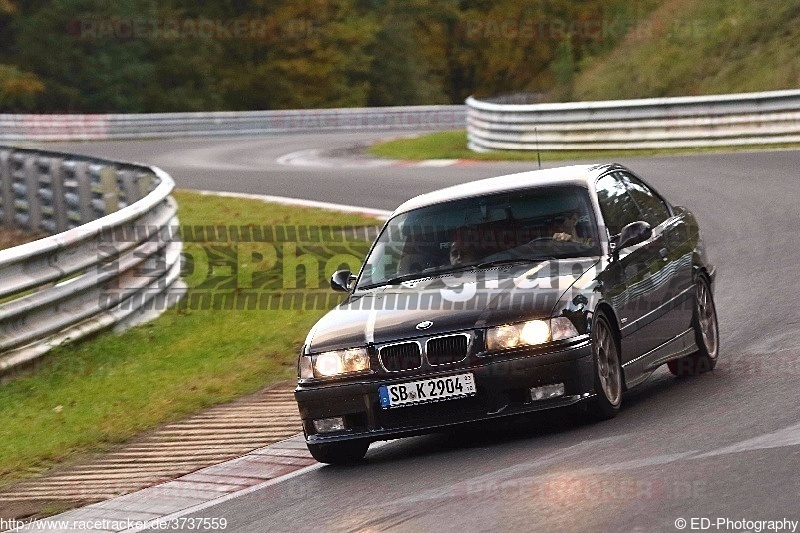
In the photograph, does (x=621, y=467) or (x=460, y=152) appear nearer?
(x=621, y=467)

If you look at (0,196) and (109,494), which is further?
(0,196)

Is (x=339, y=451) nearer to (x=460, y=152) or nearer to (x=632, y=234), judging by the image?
(x=632, y=234)

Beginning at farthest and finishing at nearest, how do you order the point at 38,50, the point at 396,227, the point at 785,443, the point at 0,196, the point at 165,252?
the point at 38,50 < the point at 0,196 < the point at 165,252 < the point at 396,227 < the point at 785,443

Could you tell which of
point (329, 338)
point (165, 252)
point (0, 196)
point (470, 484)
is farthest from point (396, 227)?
point (0, 196)

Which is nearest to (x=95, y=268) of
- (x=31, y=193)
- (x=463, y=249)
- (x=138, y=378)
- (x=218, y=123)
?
(x=138, y=378)

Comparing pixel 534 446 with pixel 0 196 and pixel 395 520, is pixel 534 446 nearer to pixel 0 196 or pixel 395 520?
pixel 395 520

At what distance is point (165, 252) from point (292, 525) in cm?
788

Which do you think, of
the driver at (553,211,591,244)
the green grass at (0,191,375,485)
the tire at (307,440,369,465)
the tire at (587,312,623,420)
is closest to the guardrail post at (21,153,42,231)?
the green grass at (0,191,375,485)

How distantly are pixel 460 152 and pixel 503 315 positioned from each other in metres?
21.5

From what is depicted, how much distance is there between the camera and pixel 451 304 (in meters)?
7.97

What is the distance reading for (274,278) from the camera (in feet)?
49.3

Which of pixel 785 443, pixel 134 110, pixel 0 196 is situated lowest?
pixel 134 110

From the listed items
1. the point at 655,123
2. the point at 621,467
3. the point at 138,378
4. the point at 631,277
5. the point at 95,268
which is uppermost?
the point at 631,277

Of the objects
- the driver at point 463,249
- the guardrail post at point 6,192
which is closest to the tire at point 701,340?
the driver at point 463,249
